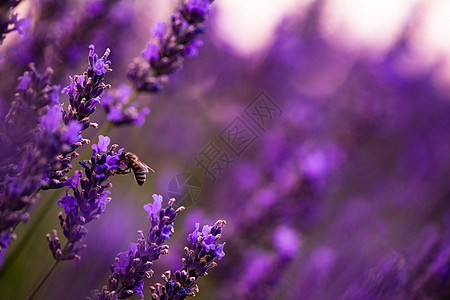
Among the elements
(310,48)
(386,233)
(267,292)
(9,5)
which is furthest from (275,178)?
(310,48)

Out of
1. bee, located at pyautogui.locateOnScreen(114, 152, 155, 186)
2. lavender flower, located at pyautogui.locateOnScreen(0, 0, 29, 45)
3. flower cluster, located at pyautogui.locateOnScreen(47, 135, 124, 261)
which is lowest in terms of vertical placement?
flower cluster, located at pyautogui.locateOnScreen(47, 135, 124, 261)

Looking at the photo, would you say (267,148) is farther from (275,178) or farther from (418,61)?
(418,61)

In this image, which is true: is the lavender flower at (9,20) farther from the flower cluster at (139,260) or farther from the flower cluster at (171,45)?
the flower cluster at (139,260)

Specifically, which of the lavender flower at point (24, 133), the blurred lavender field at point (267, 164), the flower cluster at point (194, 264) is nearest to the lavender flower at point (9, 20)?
the lavender flower at point (24, 133)

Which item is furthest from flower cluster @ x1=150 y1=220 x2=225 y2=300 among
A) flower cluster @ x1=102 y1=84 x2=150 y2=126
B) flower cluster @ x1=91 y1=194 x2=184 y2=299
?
flower cluster @ x1=102 y1=84 x2=150 y2=126

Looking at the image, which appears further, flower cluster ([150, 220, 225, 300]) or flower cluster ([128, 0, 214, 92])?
flower cluster ([128, 0, 214, 92])

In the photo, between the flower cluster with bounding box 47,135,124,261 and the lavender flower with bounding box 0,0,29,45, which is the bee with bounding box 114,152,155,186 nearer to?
the flower cluster with bounding box 47,135,124,261
